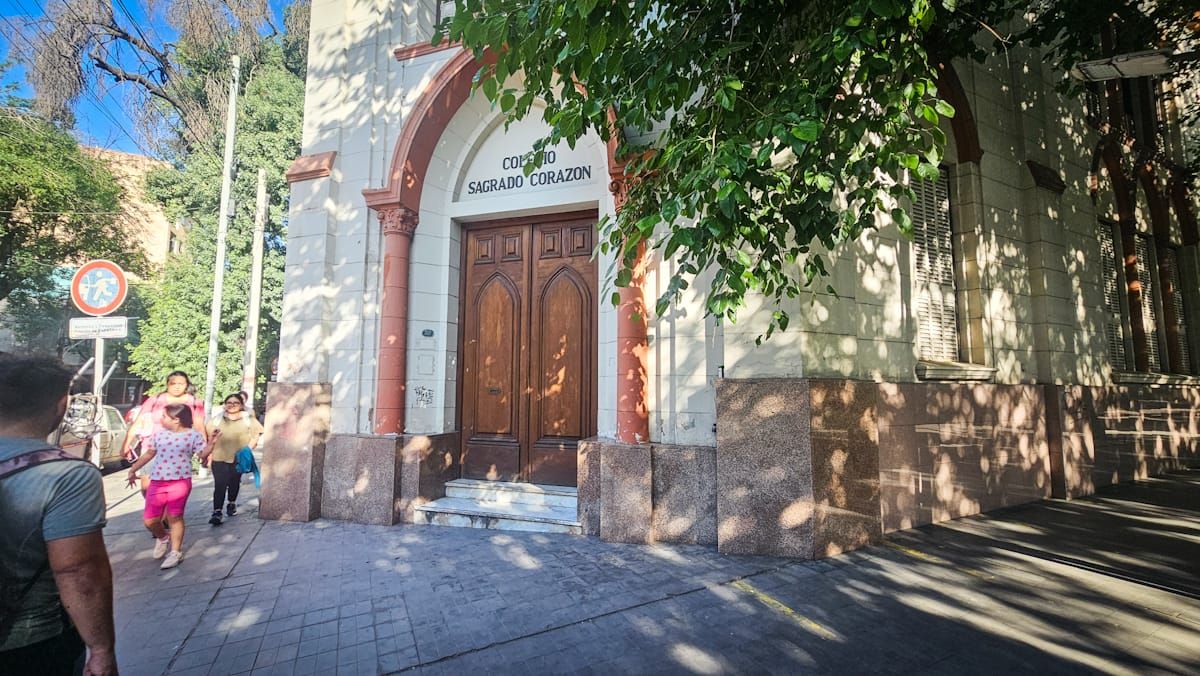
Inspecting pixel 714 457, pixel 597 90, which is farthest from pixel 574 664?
pixel 597 90

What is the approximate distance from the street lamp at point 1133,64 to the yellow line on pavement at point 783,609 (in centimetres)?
595

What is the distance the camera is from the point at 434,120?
22.5ft

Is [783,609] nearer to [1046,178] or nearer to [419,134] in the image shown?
[419,134]

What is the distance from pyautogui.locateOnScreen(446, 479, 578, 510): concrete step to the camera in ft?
20.1

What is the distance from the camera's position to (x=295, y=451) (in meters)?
6.56

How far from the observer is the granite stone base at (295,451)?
21.2 ft

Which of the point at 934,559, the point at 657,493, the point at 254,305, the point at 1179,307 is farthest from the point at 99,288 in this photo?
the point at 1179,307

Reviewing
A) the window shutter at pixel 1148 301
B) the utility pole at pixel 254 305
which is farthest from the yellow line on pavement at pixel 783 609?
the utility pole at pixel 254 305

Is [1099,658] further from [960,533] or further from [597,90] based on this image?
[597,90]

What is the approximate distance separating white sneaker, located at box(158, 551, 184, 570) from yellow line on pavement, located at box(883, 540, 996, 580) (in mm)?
6752

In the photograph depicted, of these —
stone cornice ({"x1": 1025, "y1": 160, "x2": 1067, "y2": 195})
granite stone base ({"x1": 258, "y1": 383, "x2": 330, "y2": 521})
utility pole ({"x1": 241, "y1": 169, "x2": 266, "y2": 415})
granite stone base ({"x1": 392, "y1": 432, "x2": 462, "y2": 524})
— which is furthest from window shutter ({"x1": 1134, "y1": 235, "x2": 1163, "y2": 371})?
utility pole ({"x1": 241, "y1": 169, "x2": 266, "y2": 415})

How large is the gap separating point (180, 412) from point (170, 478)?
0.62 m

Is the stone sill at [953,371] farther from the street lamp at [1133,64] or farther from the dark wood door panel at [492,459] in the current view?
the dark wood door panel at [492,459]

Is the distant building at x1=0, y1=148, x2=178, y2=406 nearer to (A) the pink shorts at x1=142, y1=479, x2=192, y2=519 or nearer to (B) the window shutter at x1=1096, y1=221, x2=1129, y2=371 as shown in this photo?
(A) the pink shorts at x1=142, y1=479, x2=192, y2=519
